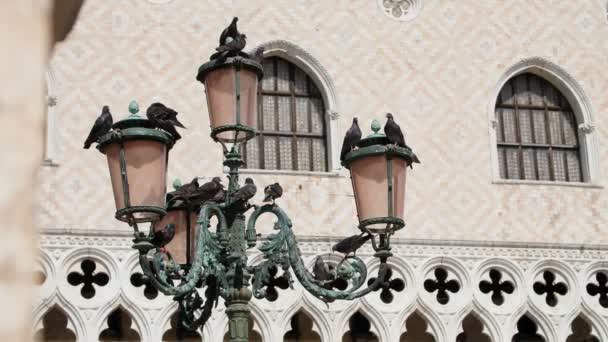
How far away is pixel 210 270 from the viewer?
493 cm

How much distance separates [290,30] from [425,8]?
1.42m

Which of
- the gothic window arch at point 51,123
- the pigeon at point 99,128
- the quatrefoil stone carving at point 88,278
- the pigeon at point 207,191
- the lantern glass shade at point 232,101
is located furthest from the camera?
the gothic window arch at point 51,123

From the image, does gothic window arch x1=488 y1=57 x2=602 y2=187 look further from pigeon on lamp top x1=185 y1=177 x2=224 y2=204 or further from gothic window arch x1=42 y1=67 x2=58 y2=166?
pigeon on lamp top x1=185 y1=177 x2=224 y2=204

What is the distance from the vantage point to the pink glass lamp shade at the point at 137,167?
4.83 metres

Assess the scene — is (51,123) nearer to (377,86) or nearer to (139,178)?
(377,86)

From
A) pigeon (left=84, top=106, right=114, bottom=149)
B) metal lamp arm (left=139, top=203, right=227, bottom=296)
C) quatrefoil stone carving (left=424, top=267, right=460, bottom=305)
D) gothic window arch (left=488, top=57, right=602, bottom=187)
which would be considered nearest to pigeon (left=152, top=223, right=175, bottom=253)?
metal lamp arm (left=139, top=203, right=227, bottom=296)

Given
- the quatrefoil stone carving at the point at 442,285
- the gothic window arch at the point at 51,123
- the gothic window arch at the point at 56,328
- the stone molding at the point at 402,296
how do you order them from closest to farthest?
the stone molding at the point at 402,296 < the gothic window arch at the point at 56,328 < the gothic window arch at the point at 51,123 < the quatrefoil stone carving at the point at 442,285

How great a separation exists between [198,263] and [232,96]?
2.52ft

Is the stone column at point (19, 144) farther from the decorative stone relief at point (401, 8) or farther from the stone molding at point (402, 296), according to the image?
the decorative stone relief at point (401, 8)

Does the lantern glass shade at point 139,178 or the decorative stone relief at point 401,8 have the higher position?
the decorative stone relief at point 401,8

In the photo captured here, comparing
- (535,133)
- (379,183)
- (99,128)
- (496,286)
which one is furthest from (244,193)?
(535,133)

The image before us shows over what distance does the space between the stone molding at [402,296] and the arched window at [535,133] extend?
0.88m

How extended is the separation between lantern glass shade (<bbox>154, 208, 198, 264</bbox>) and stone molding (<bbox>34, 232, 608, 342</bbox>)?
4.00 metres

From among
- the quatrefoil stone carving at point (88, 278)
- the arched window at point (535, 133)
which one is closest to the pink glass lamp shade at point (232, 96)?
the quatrefoil stone carving at point (88, 278)
